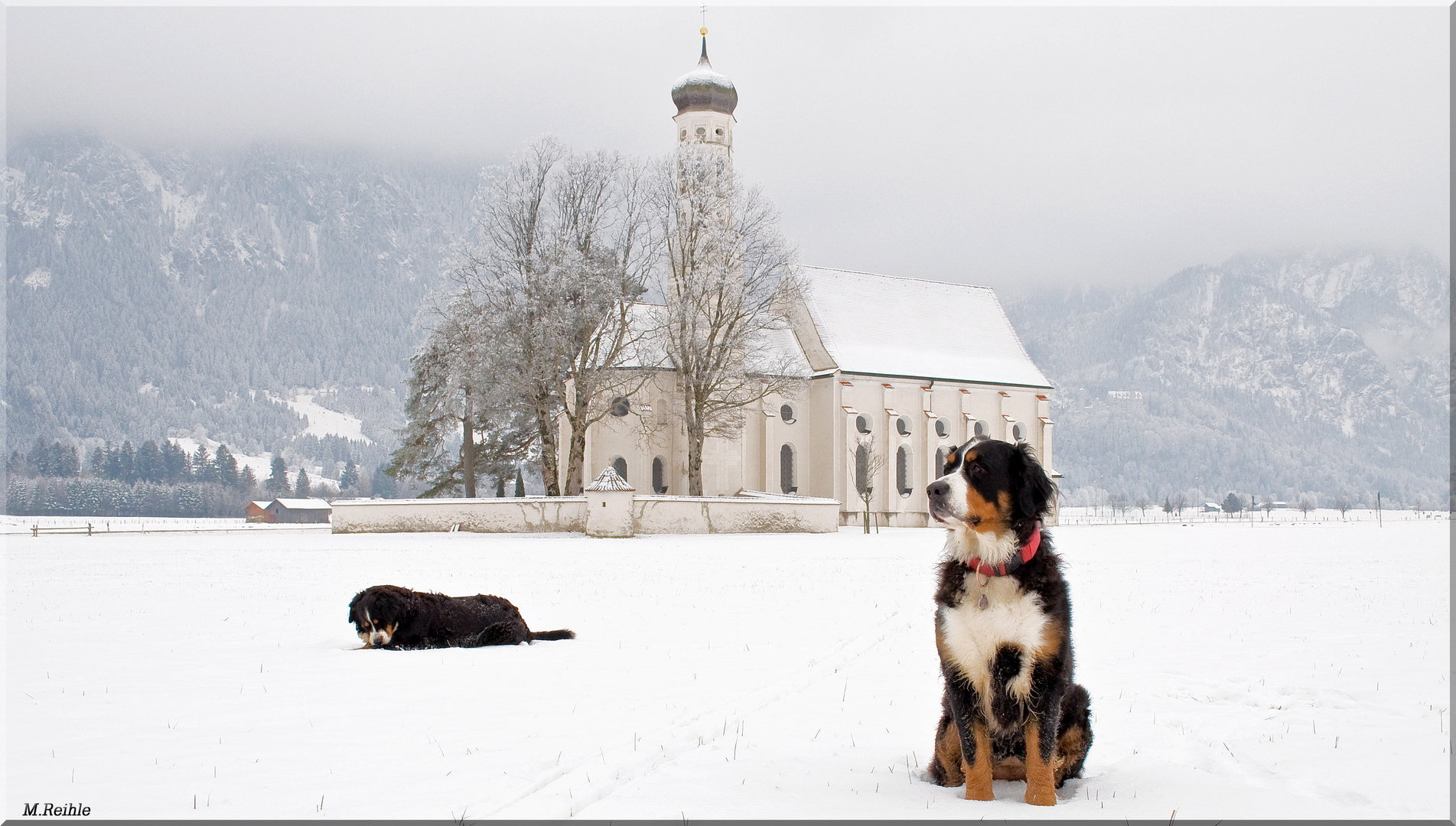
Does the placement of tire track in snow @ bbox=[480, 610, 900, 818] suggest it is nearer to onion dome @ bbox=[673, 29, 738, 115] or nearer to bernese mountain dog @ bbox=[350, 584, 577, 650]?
bernese mountain dog @ bbox=[350, 584, 577, 650]

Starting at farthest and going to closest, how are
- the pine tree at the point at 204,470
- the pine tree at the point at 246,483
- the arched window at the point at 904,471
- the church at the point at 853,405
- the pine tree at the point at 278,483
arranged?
the pine tree at the point at 278,483 → the pine tree at the point at 204,470 → the pine tree at the point at 246,483 → the arched window at the point at 904,471 → the church at the point at 853,405

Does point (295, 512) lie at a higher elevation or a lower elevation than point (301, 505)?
lower

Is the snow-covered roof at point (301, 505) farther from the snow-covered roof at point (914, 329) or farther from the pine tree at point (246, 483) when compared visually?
the snow-covered roof at point (914, 329)

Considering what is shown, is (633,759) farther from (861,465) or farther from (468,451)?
(468,451)

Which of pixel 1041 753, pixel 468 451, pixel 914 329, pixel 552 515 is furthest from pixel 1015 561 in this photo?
pixel 914 329

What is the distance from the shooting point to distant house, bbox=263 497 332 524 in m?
111

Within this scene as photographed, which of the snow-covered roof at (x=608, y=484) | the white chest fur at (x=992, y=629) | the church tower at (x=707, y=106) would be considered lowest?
the white chest fur at (x=992, y=629)

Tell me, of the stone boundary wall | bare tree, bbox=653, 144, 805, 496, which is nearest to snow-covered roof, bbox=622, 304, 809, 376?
bare tree, bbox=653, 144, 805, 496

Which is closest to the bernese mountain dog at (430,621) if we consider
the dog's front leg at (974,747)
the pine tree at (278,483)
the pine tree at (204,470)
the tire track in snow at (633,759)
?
the tire track in snow at (633,759)

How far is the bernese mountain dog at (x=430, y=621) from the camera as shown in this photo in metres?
9.59

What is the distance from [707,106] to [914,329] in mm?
15771

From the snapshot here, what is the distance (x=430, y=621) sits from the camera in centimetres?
973

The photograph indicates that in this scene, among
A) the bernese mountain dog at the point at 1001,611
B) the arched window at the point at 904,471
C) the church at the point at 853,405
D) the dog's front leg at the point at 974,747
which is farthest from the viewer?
the arched window at the point at 904,471

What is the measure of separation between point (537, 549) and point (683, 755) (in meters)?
22.4
